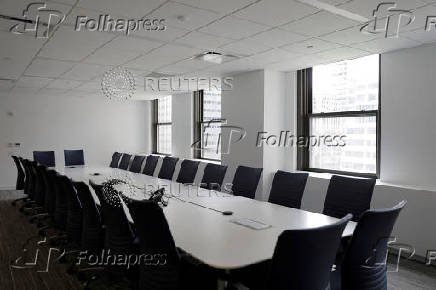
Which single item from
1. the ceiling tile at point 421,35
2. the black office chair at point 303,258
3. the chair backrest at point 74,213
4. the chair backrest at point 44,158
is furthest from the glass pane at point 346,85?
the chair backrest at point 44,158

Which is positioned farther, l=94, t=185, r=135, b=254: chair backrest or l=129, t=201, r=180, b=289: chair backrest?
l=94, t=185, r=135, b=254: chair backrest

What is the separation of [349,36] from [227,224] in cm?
271

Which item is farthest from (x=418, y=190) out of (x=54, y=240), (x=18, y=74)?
(x=18, y=74)

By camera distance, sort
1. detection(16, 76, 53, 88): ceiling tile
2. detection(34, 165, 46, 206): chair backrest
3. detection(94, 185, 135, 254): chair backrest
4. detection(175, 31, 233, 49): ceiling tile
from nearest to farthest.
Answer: detection(94, 185, 135, 254): chair backrest < detection(175, 31, 233, 49): ceiling tile < detection(34, 165, 46, 206): chair backrest < detection(16, 76, 53, 88): ceiling tile

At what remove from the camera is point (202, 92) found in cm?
890

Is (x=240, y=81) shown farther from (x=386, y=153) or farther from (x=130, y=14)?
(x=130, y=14)

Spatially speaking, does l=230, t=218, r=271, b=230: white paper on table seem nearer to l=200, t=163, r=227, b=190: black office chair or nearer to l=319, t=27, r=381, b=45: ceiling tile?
l=200, t=163, r=227, b=190: black office chair

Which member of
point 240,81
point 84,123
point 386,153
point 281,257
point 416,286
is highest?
point 240,81

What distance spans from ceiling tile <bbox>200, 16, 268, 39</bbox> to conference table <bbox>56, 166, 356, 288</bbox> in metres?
1.96

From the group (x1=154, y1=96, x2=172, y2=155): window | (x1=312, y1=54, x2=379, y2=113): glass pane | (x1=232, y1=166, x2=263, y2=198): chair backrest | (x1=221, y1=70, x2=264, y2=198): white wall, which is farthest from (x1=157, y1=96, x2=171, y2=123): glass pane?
(x1=232, y1=166, x2=263, y2=198): chair backrest

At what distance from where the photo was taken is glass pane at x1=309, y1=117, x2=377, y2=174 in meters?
5.25

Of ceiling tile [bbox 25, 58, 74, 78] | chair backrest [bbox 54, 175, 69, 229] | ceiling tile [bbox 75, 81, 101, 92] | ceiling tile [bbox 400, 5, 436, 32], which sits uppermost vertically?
ceiling tile [bbox 75, 81, 101, 92]

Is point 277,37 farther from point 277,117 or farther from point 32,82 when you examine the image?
point 32,82

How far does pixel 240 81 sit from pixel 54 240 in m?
4.20
